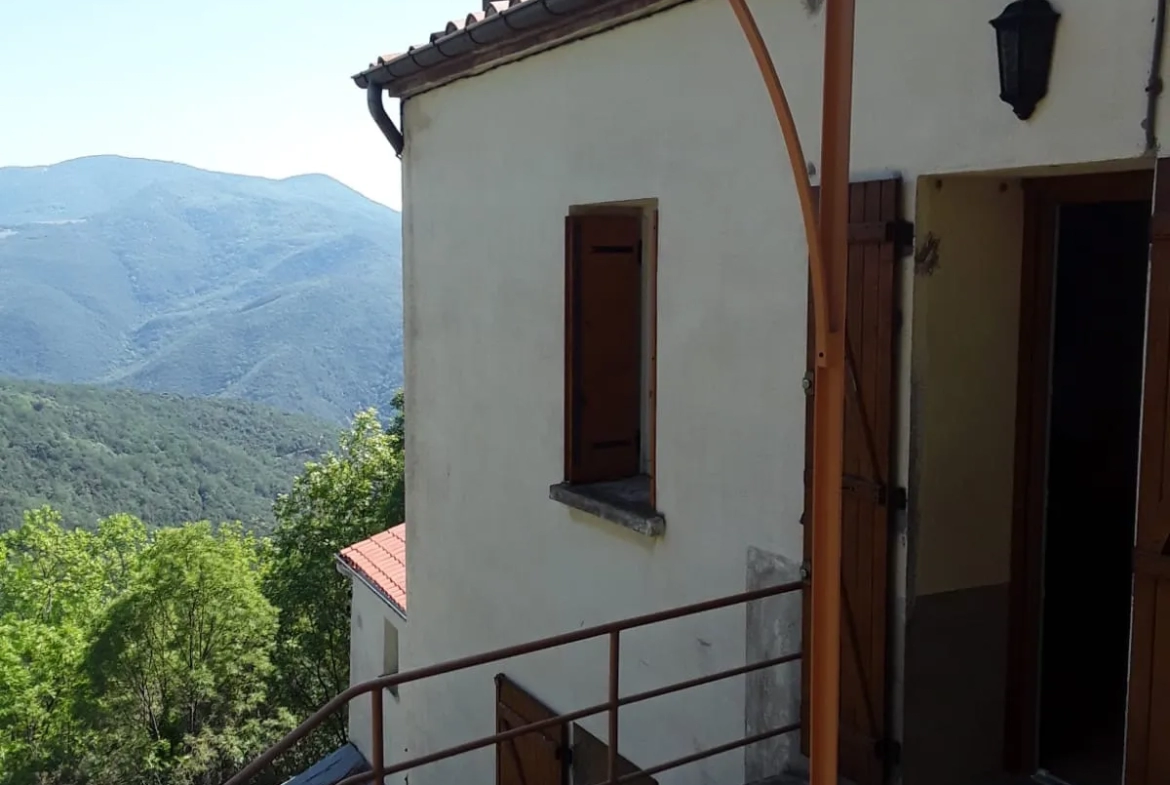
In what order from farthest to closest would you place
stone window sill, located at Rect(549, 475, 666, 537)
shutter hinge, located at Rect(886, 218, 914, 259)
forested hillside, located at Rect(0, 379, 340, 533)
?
1. forested hillside, located at Rect(0, 379, 340, 533)
2. stone window sill, located at Rect(549, 475, 666, 537)
3. shutter hinge, located at Rect(886, 218, 914, 259)

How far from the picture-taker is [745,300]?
4.62 meters

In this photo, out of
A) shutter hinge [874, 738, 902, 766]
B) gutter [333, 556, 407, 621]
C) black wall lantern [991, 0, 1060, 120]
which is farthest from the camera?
gutter [333, 556, 407, 621]

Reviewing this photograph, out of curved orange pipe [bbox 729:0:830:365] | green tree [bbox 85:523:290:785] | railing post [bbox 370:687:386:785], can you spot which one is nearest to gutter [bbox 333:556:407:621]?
railing post [bbox 370:687:386:785]

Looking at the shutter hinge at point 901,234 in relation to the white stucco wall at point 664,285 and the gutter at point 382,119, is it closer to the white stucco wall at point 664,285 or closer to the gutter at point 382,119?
the white stucco wall at point 664,285

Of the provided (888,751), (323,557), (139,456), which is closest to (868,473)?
(888,751)

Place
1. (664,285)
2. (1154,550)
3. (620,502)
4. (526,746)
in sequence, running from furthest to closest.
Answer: (526,746)
(620,502)
(664,285)
(1154,550)

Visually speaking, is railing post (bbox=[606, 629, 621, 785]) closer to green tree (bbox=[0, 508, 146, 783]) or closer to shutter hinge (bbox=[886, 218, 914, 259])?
shutter hinge (bbox=[886, 218, 914, 259])

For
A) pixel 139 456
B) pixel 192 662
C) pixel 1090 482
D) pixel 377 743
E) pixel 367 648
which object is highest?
pixel 1090 482

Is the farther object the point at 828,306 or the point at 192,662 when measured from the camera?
the point at 192,662

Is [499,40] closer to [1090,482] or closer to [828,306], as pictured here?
[1090,482]

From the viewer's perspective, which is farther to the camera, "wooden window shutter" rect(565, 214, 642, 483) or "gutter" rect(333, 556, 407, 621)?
"gutter" rect(333, 556, 407, 621)

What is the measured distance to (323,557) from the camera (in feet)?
90.1

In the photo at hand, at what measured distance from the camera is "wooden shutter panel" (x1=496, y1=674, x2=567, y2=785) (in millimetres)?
6094

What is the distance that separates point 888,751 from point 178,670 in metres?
24.5
